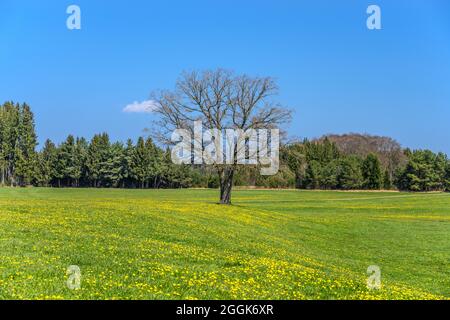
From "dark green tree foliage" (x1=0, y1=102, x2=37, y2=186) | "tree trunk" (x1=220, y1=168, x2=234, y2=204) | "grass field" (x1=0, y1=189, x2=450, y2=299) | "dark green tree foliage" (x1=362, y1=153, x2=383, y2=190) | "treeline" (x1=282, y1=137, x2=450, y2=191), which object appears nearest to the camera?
"grass field" (x1=0, y1=189, x2=450, y2=299)

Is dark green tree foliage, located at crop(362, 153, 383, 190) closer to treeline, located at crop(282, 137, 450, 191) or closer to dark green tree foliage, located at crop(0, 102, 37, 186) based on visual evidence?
treeline, located at crop(282, 137, 450, 191)

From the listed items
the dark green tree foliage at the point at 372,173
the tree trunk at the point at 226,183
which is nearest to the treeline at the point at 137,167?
the dark green tree foliage at the point at 372,173

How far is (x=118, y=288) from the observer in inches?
417

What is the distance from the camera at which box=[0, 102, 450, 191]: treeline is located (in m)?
120

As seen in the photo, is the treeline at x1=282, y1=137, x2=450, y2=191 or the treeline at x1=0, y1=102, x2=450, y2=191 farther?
the treeline at x1=282, y1=137, x2=450, y2=191

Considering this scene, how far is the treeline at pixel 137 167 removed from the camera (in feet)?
393

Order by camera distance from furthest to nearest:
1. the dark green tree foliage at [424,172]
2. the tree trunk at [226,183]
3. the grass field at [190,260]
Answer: the dark green tree foliage at [424,172], the tree trunk at [226,183], the grass field at [190,260]

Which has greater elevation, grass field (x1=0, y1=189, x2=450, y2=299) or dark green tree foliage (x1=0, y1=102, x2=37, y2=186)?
dark green tree foliage (x1=0, y1=102, x2=37, y2=186)

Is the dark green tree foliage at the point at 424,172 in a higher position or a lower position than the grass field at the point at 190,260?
higher

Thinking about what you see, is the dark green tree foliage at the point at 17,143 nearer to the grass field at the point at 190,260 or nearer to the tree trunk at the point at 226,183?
the tree trunk at the point at 226,183

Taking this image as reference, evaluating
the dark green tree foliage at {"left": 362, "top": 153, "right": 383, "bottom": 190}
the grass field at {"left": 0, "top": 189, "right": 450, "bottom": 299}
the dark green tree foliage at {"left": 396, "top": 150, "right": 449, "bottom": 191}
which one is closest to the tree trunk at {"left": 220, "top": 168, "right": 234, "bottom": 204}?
the grass field at {"left": 0, "top": 189, "right": 450, "bottom": 299}

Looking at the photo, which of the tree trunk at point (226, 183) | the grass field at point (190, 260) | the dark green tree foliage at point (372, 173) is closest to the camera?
A: the grass field at point (190, 260)
